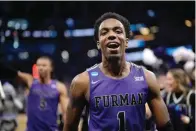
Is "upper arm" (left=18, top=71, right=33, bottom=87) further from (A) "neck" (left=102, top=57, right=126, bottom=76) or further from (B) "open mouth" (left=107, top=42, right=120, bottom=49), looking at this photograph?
(B) "open mouth" (left=107, top=42, right=120, bottom=49)

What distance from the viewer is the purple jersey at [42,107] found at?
24.5 ft

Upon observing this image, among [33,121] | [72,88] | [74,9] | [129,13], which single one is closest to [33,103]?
[33,121]

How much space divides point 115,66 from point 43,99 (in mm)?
4217

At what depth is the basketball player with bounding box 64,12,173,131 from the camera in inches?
135

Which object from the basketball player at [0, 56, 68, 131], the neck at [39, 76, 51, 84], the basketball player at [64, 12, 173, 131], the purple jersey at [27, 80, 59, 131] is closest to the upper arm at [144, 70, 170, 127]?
the basketball player at [64, 12, 173, 131]

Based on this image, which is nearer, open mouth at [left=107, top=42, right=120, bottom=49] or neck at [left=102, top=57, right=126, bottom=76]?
open mouth at [left=107, top=42, right=120, bottom=49]

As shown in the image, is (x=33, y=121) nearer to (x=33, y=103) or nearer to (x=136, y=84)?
(x=33, y=103)

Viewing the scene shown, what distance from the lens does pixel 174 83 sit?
703 cm

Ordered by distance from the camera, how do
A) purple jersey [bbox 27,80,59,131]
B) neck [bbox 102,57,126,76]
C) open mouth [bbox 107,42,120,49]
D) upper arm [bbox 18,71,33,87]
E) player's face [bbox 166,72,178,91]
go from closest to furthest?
1. open mouth [bbox 107,42,120,49]
2. neck [bbox 102,57,126,76]
3. player's face [bbox 166,72,178,91]
4. purple jersey [bbox 27,80,59,131]
5. upper arm [bbox 18,71,33,87]

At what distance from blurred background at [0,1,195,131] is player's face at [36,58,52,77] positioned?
13040 millimetres

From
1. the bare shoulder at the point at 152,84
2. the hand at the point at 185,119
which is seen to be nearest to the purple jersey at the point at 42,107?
the hand at the point at 185,119

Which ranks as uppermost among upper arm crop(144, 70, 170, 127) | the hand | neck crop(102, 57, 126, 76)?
neck crop(102, 57, 126, 76)

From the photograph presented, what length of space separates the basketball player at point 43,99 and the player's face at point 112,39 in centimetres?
406

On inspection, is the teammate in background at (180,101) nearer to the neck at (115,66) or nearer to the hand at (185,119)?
the hand at (185,119)
